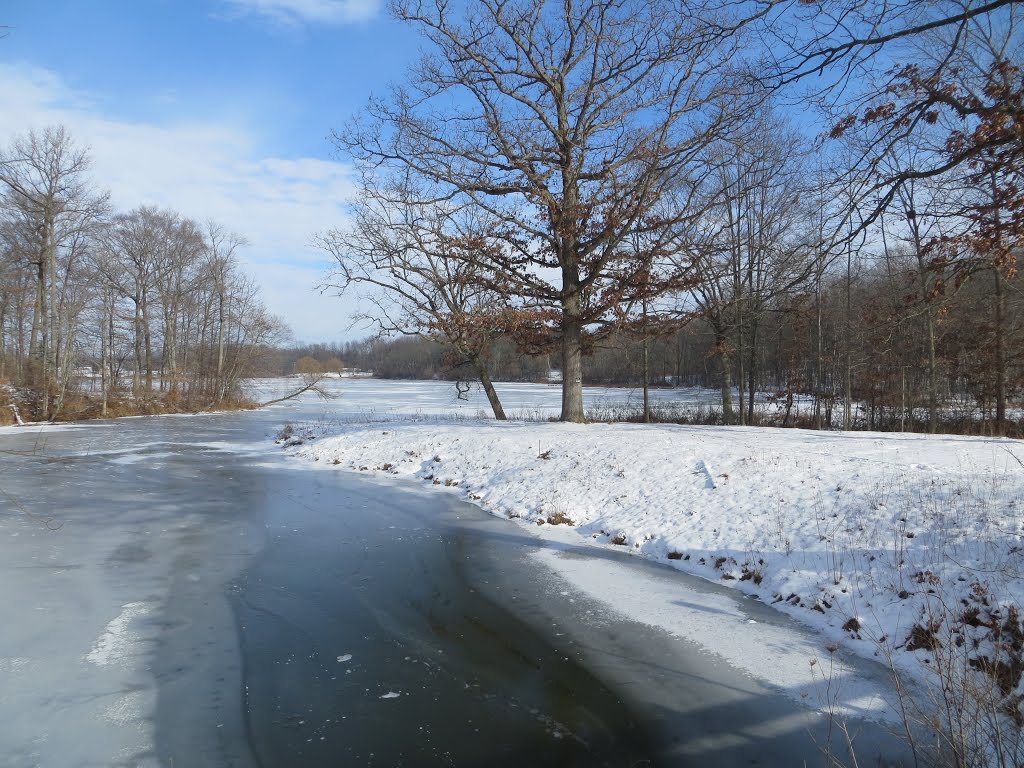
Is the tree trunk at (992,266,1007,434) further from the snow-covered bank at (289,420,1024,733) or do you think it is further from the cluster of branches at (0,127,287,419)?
the cluster of branches at (0,127,287,419)

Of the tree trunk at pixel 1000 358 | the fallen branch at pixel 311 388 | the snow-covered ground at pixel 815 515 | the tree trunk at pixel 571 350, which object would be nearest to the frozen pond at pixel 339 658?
the snow-covered ground at pixel 815 515

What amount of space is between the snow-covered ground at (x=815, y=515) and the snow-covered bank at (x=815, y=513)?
21 millimetres

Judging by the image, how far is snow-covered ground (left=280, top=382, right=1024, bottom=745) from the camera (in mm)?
5246

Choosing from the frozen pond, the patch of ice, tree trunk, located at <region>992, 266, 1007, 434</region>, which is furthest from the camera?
tree trunk, located at <region>992, 266, 1007, 434</region>

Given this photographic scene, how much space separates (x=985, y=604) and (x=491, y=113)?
15.0m

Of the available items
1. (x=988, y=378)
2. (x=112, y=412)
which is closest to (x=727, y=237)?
(x=988, y=378)

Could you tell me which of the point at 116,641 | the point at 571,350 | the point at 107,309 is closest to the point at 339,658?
the point at 116,641

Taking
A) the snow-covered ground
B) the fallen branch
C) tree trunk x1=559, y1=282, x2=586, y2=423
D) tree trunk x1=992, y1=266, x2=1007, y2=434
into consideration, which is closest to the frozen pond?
the snow-covered ground

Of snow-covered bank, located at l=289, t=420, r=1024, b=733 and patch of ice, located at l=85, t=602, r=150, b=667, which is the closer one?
patch of ice, located at l=85, t=602, r=150, b=667

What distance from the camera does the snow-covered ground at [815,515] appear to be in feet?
17.2

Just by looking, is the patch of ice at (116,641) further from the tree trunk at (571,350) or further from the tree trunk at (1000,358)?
the tree trunk at (1000,358)

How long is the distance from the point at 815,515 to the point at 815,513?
0.17 feet

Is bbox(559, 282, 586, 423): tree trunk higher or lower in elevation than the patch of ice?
higher

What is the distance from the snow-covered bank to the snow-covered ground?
0.07 feet
